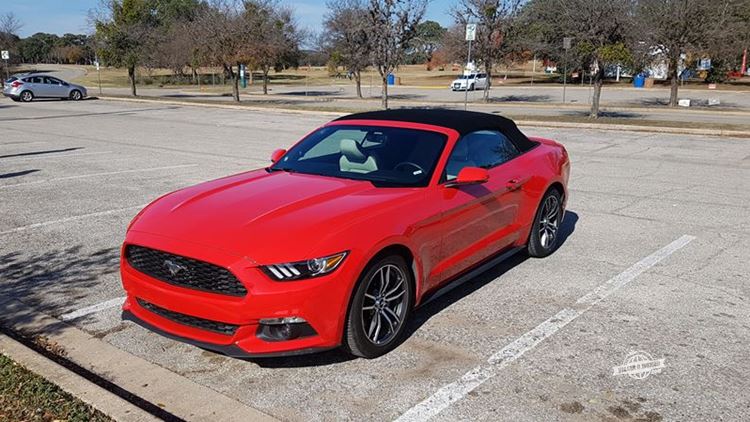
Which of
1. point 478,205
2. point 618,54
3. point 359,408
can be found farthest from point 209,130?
point 359,408

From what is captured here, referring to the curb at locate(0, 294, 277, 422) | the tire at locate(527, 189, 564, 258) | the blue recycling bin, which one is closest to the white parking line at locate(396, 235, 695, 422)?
the tire at locate(527, 189, 564, 258)

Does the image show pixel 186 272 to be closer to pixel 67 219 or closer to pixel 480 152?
pixel 480 152

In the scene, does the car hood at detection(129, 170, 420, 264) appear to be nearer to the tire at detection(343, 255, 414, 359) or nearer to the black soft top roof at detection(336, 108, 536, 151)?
the tire at detection(343, 255, 414, 359)

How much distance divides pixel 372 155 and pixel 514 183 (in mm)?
1324

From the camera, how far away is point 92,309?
4879mm

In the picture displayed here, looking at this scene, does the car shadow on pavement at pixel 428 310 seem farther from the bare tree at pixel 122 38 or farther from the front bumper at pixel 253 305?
the bare tree at pixel 122 38

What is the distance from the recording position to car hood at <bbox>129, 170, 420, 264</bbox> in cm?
359

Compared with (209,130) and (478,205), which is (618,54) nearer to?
(209,130)

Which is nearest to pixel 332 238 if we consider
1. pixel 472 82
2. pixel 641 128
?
pixel 641 128

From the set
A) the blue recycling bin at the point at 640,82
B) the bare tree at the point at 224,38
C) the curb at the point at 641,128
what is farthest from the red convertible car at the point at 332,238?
the blue recycling bin at the point at 640,82

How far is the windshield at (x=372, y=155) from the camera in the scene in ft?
15.3

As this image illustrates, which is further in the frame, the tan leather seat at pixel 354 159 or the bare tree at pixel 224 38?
the bare tree at pixel 224 38

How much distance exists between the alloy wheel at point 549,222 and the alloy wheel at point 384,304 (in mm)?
2421

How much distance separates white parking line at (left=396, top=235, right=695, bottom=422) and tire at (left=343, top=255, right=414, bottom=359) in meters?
0.54
